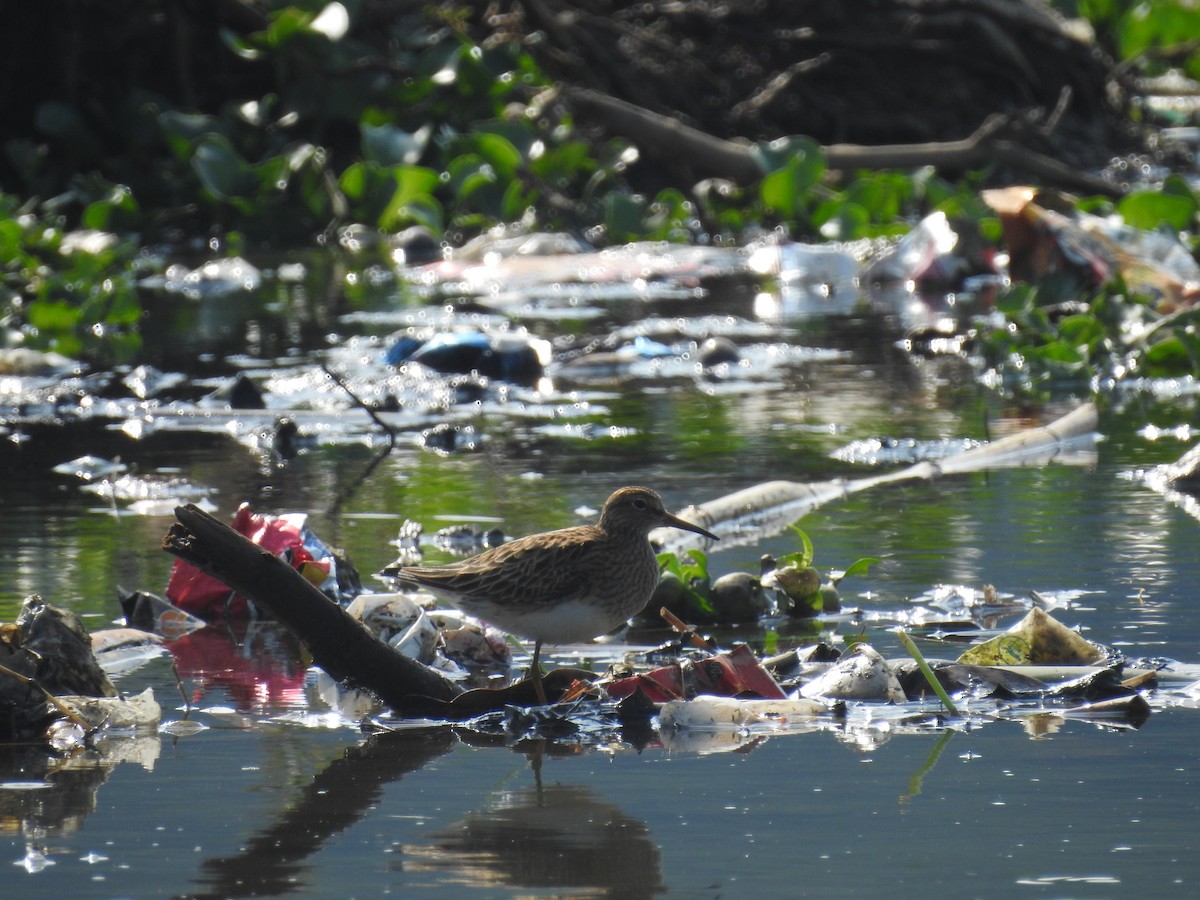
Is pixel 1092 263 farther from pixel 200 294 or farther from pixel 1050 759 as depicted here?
pixel 1050 759

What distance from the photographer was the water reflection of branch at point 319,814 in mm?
3010

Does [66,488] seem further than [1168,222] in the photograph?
No

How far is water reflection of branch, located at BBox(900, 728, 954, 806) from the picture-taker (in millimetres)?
3359

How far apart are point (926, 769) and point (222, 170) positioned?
10.7m

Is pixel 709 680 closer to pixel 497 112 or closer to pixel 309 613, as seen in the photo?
pixel 309 613

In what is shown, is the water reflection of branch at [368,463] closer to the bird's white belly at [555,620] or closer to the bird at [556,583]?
the bird at [556,583]

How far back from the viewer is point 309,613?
372cm

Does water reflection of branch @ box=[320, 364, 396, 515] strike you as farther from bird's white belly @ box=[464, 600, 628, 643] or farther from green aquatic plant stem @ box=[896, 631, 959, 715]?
green aquatic plant stem @ box=[896, 631, 959, 715]

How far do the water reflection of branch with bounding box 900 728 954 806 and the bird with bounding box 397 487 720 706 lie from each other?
0.82 m

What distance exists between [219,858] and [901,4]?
14849mm

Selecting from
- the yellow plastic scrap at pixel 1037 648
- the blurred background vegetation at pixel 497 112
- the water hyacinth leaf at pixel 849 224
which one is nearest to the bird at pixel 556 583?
the yellow plastic scrap at pixel 1037 648

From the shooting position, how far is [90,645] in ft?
13.0

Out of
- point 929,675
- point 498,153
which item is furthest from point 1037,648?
point 498,153

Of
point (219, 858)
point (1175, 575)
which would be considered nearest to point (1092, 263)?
point (1175, 575)
